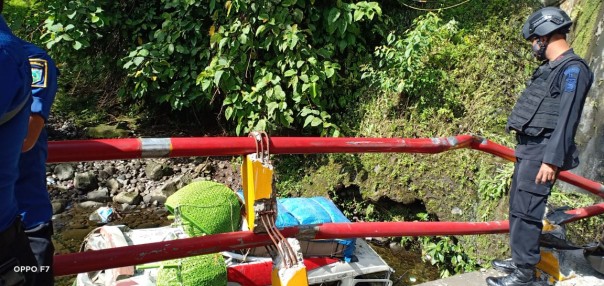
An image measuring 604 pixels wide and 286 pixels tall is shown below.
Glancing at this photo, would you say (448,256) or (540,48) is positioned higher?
(540,48)

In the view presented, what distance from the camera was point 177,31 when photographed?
25.2 feet

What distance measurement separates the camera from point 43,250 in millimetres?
1818

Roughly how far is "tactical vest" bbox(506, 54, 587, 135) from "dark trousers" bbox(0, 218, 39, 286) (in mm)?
Result: 2571

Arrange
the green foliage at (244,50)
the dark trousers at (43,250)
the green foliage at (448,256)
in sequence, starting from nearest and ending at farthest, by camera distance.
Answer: the dark trousers at (43,250) → the green foliage at (448,256) → the green foliage at (244,50)

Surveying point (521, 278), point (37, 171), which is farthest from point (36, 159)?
point (521, 278)

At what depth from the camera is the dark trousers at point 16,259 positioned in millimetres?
1527

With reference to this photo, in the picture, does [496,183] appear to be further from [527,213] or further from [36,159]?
[36,159]

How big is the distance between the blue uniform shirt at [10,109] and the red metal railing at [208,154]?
0.30 metres

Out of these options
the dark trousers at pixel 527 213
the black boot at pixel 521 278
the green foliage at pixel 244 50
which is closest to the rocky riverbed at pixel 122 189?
the green foliage at pixel 244 50

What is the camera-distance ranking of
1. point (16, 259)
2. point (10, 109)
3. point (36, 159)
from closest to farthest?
point (10, 109) < point (16, 259) < point (36, 159)

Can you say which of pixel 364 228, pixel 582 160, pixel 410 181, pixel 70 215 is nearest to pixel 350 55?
pixel 410 181

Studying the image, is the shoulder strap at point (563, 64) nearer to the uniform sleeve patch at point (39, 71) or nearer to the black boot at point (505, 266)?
the black boot at point (505, 266)

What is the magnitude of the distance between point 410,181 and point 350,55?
7.14 feet

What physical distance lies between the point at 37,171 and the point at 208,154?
633mm
